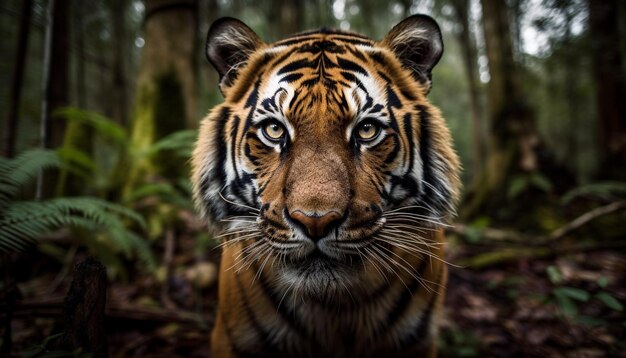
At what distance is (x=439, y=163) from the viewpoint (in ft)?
6.22

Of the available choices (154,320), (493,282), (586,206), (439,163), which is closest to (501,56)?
(586,206)

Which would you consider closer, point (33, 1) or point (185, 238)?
point (33, 1)

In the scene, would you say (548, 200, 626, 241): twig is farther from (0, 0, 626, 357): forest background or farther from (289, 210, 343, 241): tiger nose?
(289, 210, 343, 241): tiger nose

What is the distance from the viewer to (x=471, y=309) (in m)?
3.42

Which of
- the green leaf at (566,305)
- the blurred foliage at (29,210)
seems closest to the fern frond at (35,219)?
the blurred foliage at (29,210)

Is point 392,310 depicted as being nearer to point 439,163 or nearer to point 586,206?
point 439,163

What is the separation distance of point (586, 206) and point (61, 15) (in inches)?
291

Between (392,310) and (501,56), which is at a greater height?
(501,56)

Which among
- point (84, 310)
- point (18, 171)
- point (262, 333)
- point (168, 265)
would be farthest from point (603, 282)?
point (18, 171)

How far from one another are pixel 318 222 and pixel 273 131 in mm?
671

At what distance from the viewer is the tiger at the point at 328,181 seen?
1525 mm

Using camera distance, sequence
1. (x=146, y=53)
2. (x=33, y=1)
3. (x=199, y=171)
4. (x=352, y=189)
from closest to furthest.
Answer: (x=352, y=189) < (x=199, y=171) < (x=33, y=1) < (x=146, y=53)

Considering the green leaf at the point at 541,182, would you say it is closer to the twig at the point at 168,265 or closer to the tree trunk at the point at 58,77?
the twig at the point at 168,265

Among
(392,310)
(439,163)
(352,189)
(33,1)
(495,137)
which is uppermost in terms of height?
(33,1)
